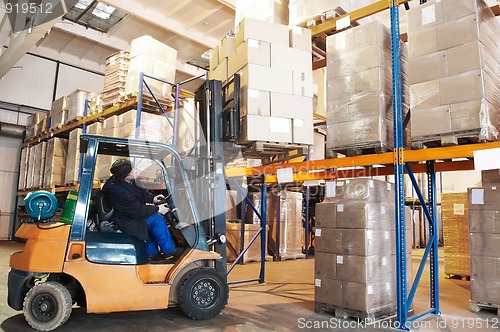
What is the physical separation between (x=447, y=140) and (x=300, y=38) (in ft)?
7.03

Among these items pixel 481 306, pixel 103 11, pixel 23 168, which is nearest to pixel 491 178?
pixel 481 306

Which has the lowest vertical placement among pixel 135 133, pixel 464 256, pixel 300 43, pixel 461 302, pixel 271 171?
pixel 461 302

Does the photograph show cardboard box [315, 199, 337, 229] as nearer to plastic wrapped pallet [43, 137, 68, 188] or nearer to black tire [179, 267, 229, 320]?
black tire [179, 267, 229, 320]

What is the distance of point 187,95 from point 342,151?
5.19 metres

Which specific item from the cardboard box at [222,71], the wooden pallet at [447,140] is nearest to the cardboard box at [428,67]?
the wooden pallet at [447,140]

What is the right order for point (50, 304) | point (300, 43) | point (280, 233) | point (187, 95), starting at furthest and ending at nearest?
point (280, 233) → point (187, 95) → point (300, 43) → point (50, 304)

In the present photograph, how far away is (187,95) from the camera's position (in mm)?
8922

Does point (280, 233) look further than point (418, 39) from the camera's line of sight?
Yes

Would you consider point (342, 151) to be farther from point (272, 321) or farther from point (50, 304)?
point (50, 304)

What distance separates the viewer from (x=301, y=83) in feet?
→ 15.9

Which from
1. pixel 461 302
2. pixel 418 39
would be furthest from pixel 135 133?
pixel 461 302

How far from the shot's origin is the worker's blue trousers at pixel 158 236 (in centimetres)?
404

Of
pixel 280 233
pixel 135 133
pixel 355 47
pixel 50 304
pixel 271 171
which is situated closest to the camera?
pixel 50 304

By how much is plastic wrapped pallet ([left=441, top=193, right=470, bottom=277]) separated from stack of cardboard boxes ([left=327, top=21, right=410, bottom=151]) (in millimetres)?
3346
